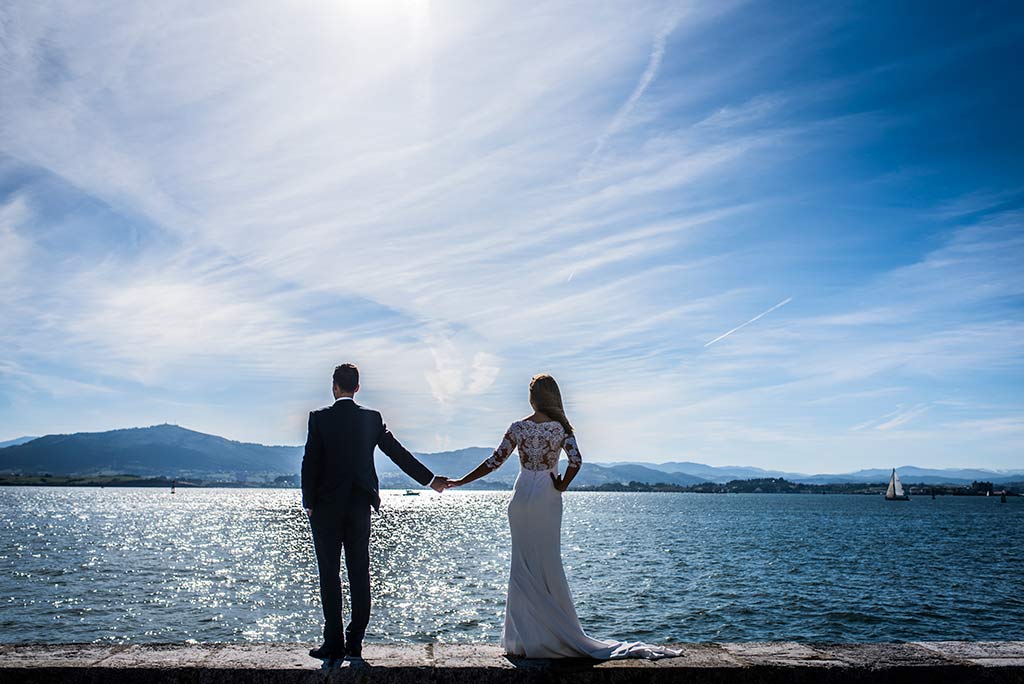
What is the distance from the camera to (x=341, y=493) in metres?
6.26

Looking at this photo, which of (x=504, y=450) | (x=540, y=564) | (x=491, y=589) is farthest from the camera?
(x=491, y=589)

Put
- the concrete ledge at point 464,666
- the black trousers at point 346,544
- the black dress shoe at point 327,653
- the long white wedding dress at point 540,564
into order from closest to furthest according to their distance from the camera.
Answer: the concrete ledge at point 464,666
the black dress shoe at point 327,653
the long white wedding dress at point 540,564
the black trousers at point 346,544

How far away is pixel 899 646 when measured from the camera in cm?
613

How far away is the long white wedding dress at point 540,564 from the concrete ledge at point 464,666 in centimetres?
24

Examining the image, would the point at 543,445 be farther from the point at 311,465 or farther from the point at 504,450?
the point at 311,465

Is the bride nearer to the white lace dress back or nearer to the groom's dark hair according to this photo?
the white lace dress back

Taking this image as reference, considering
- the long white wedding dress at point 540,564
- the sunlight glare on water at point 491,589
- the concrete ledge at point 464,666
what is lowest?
the sunlight glare on water at point 491,589

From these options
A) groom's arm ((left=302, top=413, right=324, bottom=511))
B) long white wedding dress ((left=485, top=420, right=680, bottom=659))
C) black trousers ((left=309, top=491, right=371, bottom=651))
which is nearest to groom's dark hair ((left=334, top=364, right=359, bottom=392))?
groom's arm ((left=302, top=413, right=324, bottom=511))

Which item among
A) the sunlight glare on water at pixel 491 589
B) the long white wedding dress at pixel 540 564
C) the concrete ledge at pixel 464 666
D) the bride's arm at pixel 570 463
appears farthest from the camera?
the sunlight glare on water at pixel 491 589

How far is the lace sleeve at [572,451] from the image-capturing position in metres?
6.45

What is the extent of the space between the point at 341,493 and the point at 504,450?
1458 mm

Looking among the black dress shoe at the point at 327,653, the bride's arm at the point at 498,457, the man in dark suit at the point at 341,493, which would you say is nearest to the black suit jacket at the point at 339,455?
the man in dark suit at the point at 341,493

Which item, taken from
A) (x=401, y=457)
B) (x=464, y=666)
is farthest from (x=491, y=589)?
(x=464, y=666)

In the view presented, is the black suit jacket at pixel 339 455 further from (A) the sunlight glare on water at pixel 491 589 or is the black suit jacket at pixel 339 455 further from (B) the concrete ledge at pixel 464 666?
(A) the sunlight glare on water at pixel 491 589
